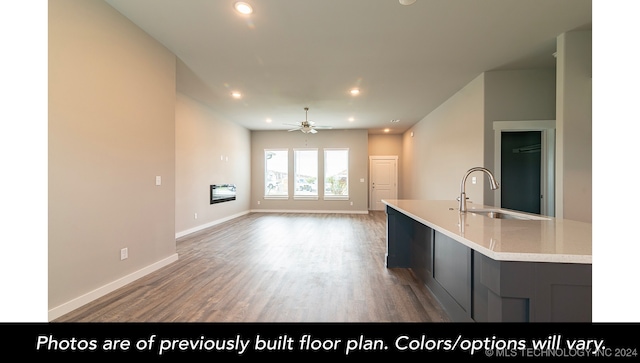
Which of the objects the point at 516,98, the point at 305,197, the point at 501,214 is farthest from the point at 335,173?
the point at 501,214

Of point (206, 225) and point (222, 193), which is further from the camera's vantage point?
point (222, 193)

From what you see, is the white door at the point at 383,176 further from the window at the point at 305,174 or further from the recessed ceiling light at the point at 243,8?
the recessed ceiling light at the point at 243,8

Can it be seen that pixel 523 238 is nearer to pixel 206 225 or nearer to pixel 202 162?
pixel 202 162

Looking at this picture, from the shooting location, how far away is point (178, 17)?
272 cm

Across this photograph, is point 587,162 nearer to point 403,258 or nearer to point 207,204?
point 403,258

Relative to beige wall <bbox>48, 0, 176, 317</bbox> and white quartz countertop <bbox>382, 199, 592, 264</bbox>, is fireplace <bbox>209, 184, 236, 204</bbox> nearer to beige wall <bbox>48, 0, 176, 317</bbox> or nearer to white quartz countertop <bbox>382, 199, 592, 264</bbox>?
beige wall <bbox>48, 0, 176, 317</bbox>

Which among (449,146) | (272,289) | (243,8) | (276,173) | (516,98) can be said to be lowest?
(272,289)

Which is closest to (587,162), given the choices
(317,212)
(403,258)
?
(403,258)

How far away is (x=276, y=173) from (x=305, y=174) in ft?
3.46

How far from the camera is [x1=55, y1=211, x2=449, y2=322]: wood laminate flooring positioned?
2117mm

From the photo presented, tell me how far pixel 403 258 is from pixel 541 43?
3.29m

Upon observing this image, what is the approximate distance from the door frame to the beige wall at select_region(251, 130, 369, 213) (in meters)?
4.75

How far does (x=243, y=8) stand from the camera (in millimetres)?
2545

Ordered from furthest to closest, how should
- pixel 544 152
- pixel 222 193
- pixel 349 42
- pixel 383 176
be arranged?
1. pixel 383 176
2. pixel 222 193
3. pixel 544 152
4. pixel 349 42
